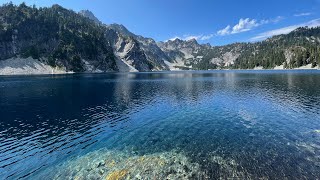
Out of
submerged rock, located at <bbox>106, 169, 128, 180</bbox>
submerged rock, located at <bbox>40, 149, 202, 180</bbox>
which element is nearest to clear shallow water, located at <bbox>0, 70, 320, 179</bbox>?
submerged rock, located at <bbox>40, 149, 202, 180</bbox>

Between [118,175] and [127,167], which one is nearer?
[118,175]

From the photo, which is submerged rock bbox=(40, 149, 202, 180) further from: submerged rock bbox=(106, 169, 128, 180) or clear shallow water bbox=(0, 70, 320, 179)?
clear shallow water bbox=(0, 70, 320, 179)

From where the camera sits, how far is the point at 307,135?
3547 cm

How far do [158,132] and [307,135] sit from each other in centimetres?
2395

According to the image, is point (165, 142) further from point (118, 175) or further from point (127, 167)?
point (118, 175)

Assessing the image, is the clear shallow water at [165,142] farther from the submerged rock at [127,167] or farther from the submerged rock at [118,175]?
the submerged rock at [118,175]

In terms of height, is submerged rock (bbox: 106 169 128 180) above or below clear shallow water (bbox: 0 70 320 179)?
below

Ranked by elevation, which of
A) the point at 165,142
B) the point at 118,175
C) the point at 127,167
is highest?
the point at 165,142

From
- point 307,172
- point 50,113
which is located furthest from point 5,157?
point 307,172

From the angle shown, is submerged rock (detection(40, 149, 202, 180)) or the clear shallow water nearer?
submerged rock (detection(40, 149, 202, 180))

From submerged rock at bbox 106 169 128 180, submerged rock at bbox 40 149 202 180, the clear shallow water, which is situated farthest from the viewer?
the clear shallow water

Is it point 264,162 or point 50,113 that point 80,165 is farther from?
point 50,113

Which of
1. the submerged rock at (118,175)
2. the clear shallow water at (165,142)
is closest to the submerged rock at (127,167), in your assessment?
the submerged rock at (118,175)

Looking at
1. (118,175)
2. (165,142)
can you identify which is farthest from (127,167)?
(165,142)
